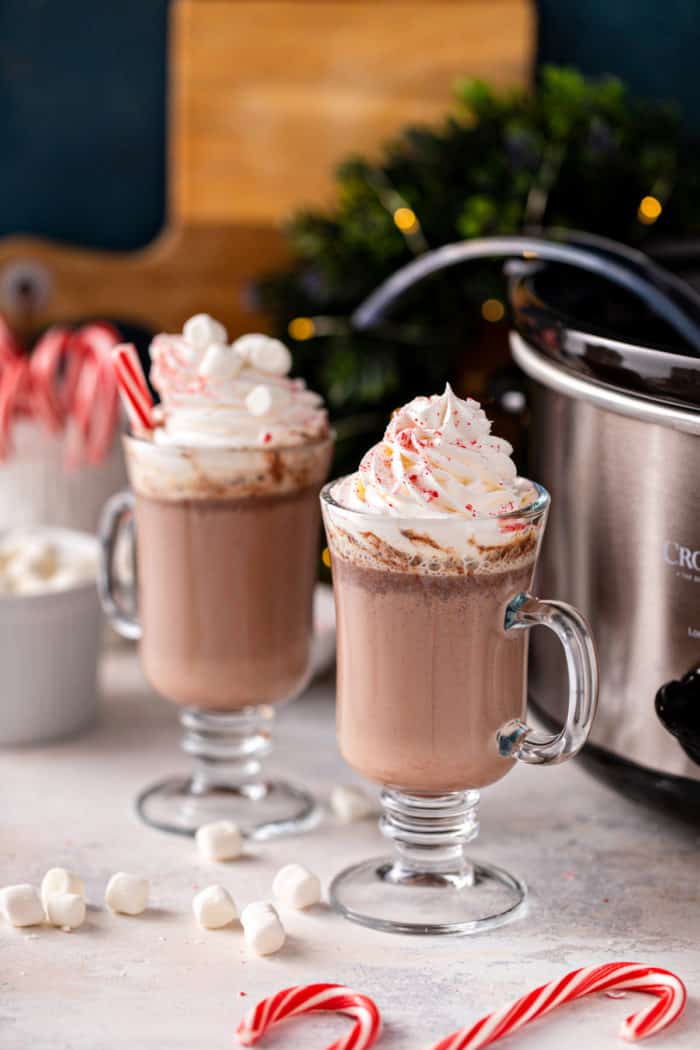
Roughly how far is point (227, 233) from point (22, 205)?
0.28 meters

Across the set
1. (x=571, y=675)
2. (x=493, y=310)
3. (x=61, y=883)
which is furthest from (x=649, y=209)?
(x=61, y=883)

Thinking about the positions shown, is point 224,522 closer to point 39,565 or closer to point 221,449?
point 221,449

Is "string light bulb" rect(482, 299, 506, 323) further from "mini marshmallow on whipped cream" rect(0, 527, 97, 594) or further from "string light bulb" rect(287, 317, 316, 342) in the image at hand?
"mini marshmallow on whipped cream" rect(0, 527, 97, 594)

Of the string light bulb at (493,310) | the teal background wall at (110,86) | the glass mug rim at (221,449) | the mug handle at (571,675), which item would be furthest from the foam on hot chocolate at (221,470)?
the teal background wall at (110,86)

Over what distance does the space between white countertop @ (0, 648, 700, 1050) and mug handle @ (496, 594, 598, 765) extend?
0.13 meters

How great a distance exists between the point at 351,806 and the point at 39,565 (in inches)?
16.1

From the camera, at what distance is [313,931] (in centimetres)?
109

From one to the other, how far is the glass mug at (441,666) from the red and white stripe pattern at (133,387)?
215 millimetres

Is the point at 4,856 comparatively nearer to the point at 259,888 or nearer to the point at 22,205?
the point at 259,888

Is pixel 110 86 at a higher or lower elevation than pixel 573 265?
higher

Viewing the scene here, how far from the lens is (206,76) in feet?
6.23

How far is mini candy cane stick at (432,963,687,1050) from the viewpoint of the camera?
933mm

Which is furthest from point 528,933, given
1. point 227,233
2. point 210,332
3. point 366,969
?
point 227,233

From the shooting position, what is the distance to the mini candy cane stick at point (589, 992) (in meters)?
0.93
